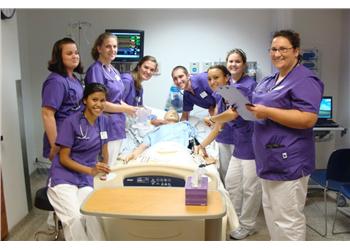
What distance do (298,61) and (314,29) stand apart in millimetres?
2112

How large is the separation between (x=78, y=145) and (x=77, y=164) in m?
0.11

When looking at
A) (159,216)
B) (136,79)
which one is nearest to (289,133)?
(159,216)

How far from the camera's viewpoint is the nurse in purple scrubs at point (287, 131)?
70.1 inches

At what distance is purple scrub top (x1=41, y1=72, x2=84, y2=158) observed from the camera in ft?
7.77

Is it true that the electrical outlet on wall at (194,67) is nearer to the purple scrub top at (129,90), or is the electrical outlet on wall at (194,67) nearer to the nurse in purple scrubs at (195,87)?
the nurse in purple scrubs at (195,87)

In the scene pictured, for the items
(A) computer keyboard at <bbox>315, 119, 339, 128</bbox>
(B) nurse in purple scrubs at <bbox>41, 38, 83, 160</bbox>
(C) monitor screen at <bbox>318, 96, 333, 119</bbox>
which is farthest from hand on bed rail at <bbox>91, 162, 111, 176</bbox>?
(C) monitor screen at <bbox>318, 96, 333, 119</bbox>

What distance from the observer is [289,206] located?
1.89m

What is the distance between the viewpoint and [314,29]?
12.3ft

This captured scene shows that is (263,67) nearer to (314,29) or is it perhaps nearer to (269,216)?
(314,29)

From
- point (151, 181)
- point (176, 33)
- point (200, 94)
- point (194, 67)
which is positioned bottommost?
point (151, 181)

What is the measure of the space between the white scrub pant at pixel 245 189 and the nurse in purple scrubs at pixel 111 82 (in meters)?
0.83

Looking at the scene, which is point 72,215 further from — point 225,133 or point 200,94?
point 200,94

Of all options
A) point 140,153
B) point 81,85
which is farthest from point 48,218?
point 81,85

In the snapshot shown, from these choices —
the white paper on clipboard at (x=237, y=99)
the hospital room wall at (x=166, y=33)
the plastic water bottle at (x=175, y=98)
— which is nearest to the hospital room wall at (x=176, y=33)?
the hospital room wall at (x=166, y=33)
